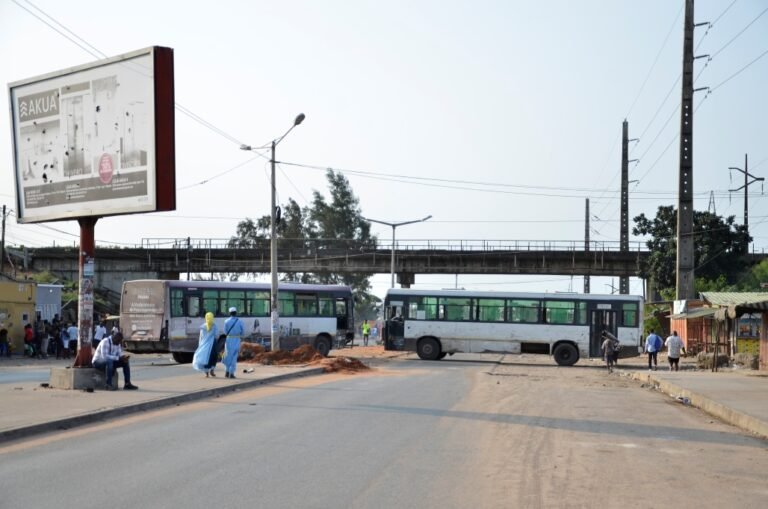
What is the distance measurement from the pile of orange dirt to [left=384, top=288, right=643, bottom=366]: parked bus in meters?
8.67

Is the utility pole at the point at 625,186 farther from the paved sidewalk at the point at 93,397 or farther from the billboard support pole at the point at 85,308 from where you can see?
Answer: the billboard support pole at the point at 85,308

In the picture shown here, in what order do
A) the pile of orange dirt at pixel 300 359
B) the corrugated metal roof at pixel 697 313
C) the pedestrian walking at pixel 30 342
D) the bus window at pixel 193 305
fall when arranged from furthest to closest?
1. the pedestrian walking at pixel 30 342
2. the corrugated metal roof at pixel 697 313
3. the bus window at pixel 193 305
4. the pile of orange dirt at pixel 300 359

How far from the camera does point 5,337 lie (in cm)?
3569

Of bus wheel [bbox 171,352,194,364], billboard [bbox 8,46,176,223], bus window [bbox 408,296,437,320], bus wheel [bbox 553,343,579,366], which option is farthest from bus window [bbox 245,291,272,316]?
billboard [bbox 8,46,176,223]

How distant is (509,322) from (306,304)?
28.7ft

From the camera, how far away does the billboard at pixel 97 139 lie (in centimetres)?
1695

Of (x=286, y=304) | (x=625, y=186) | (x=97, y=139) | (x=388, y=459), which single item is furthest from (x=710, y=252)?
(x=388, y=459)

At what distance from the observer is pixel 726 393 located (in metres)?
20.0

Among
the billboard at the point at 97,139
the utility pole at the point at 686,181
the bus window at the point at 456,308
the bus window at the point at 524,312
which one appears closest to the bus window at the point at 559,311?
the bus window at the point at 524,312

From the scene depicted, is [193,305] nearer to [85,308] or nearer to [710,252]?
[85,308]

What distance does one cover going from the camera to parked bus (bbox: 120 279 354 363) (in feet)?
110

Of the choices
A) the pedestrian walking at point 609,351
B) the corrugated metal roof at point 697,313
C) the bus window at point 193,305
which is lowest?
the pedestrian walking at point 609,351

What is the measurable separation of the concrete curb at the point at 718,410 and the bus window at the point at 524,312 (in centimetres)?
1254

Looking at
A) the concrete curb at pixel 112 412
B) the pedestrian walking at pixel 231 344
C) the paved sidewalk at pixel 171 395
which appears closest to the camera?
the concrete curb at pixel 112 412
